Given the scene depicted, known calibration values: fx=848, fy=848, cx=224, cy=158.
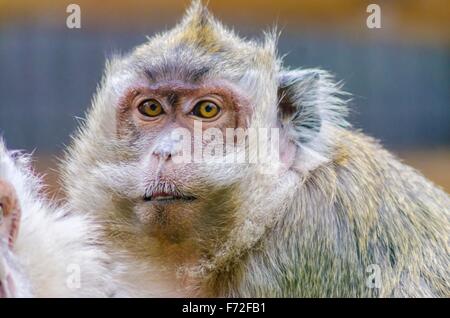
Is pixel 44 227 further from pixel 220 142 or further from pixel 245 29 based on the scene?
pixel 245 29

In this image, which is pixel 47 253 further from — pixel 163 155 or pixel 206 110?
pixel 206 110

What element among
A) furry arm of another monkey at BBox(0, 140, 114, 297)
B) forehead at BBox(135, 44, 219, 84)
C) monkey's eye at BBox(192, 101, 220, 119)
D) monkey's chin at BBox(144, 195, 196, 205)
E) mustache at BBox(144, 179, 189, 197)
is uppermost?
forehead at BBox(135, 44, 219, 84)

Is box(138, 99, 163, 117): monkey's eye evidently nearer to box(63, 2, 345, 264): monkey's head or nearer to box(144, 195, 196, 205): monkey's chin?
box(63, 2, 345, 264): monkey's head

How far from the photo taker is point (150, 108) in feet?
9.08

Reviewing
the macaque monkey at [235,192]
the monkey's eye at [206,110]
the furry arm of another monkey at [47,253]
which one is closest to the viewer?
the furry arm of another monkey at [47,253]

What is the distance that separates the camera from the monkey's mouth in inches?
100.0

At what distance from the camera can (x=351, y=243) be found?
2.56m

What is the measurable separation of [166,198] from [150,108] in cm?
37

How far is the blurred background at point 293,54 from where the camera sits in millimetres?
3934

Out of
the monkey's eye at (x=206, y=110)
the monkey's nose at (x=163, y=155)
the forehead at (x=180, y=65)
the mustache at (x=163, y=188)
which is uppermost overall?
the forehead at (x=180, y=65)

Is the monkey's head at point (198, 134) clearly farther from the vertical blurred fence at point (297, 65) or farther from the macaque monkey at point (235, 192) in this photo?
the vertical blurred fence at point (297, 65)

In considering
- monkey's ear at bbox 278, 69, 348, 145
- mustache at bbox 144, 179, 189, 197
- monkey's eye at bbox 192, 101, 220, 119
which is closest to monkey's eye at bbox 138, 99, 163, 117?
monkey's eye at bbox 192, 101, 220, 119

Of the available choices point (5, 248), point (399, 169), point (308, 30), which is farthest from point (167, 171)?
point (308, 30)

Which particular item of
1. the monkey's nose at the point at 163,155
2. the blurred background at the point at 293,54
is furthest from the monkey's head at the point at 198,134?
the blurred background at the point at 293,54
